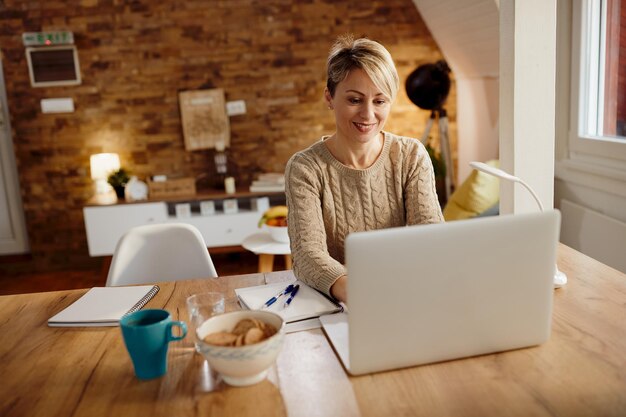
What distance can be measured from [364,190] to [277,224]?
1.56 metres

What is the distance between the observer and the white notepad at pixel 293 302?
1279 millimetres

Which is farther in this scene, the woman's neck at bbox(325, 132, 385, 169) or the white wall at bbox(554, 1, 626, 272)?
the white wall at bbox(554, 1, 626, 272)

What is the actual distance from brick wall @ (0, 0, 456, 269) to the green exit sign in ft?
0.23

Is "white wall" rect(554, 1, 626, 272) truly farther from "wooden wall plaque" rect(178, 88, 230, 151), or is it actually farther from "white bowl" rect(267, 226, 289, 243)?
"wooden wall plaque" rect(178, 88, 230, 151)

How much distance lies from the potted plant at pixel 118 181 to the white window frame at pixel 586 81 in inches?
119

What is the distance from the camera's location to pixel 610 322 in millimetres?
1206

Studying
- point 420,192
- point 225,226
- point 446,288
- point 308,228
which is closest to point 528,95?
point 420,192

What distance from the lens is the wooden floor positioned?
4262mm

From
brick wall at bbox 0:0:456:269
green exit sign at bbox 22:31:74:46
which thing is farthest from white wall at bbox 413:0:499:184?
green exit sign at bbox 22:31:74:46

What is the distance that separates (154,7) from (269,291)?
11.6 ft

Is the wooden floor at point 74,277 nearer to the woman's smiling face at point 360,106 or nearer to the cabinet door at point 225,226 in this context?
the cabinet door at point 225,226

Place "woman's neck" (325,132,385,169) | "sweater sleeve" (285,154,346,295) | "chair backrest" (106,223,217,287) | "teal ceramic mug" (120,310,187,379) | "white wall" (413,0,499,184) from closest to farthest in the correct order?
"teal ceramic mug" (120,310,187,379), "sweater sleeve" (285,154,346,295), "woman's neck" (325,132,385,169), "chair backrest" (106,223,217,287), "white wall" (413,0,499,184)

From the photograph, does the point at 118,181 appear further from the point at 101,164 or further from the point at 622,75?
the point at 622,75

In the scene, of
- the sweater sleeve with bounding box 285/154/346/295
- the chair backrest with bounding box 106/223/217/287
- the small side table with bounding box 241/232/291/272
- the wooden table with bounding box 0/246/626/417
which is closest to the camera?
the wooden table with bounding box 0/246/626/417
